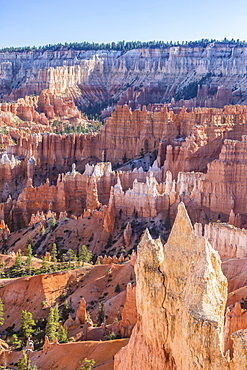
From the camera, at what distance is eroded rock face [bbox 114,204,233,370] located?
14.3 m

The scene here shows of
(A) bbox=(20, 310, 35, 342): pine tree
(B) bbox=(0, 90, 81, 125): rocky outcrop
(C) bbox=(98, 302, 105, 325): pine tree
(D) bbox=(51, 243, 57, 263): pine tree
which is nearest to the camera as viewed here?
Result: (C) bbox=(98, 302, 105, 325): pine tree

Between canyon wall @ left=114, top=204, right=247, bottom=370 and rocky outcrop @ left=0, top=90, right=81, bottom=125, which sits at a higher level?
rocky outcrop @ left=0, top=90, right=81, bottom=125

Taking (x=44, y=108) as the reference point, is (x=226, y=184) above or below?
below

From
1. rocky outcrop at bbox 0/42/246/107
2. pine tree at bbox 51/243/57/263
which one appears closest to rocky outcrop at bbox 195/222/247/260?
pine tree at bbox 51/243/57/263

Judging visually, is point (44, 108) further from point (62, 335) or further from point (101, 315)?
point (62, 335)

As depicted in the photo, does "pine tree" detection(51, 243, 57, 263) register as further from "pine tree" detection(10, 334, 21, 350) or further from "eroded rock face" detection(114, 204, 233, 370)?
"eroded rock face" detection(114, 204, 233, 370)

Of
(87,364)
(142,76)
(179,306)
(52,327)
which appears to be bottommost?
(52,327)

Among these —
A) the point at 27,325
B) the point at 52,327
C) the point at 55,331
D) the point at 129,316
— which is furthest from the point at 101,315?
the point at 27,325

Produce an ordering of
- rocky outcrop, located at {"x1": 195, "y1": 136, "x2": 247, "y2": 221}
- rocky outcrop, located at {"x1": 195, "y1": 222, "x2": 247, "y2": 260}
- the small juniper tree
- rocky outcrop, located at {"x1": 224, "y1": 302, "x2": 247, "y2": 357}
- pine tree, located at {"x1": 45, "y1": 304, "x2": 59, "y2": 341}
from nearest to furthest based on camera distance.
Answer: rocky outcrop, located at {"x1": 224, "y1": 302, "x2": 247, "y2": 357}
the small juniper tree
pine tree, located at {"x1": 45, "y1": 304, "x2": 59, "y2": 341}
rocky outcrop, located at {"x1": 195, "y1": 222, "x2": 247, "y2": 260}
rocky outcrop, located at {"x1": 195, "y1": 136, "x2": 247, "y2": 221}

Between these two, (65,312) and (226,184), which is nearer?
(65,312)

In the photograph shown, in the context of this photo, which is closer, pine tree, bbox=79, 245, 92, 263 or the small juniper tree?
the small juniper tree

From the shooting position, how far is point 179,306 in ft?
53.9

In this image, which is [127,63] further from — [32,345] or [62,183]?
[32,345]

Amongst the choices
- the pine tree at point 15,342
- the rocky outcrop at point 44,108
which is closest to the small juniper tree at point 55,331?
the pine tree at point 15,342
